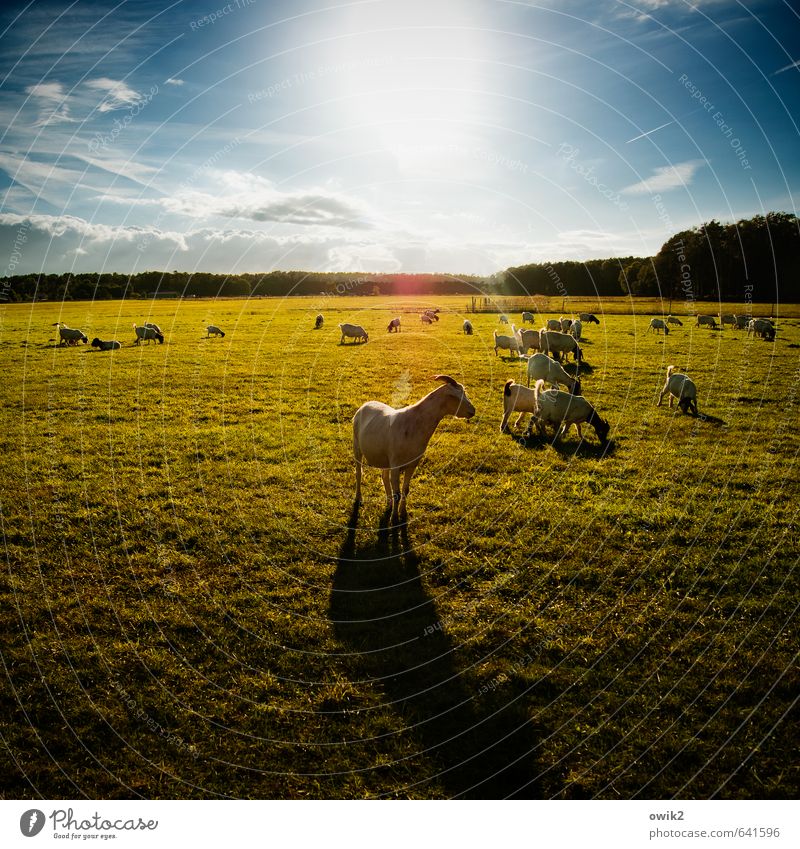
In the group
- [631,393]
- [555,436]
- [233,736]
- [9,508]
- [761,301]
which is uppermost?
[761,301]

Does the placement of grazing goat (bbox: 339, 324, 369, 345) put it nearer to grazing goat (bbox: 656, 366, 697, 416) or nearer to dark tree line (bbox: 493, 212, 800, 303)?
grazing goat (bbox: 656, 366, 697, 416)

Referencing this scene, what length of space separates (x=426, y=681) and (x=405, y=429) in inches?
173

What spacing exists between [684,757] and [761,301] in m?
98.7

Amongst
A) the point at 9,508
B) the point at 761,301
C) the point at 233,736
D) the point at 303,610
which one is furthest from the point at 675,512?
the point at 761,301

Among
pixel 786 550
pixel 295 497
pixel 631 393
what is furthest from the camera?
pixel 631 393

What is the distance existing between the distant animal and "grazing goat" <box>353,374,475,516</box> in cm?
4731

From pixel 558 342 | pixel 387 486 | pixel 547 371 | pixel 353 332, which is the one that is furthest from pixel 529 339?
pixel 387 486

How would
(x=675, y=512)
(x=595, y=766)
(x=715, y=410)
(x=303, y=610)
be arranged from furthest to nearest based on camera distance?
(x=715, y=410) → (x=675, y=512) → (x=303, y=610) → (x=595, y=766)

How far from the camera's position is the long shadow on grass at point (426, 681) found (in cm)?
486

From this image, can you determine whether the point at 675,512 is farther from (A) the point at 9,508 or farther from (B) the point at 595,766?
(A) the point at 9,508

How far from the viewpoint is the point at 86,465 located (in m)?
12.7

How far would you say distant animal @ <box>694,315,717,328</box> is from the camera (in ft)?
151

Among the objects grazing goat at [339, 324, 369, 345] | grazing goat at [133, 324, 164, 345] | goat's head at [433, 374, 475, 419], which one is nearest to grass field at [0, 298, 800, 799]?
goat's head at [433, 374, 475, 419]

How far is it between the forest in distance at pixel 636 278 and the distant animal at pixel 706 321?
14.7 meters
